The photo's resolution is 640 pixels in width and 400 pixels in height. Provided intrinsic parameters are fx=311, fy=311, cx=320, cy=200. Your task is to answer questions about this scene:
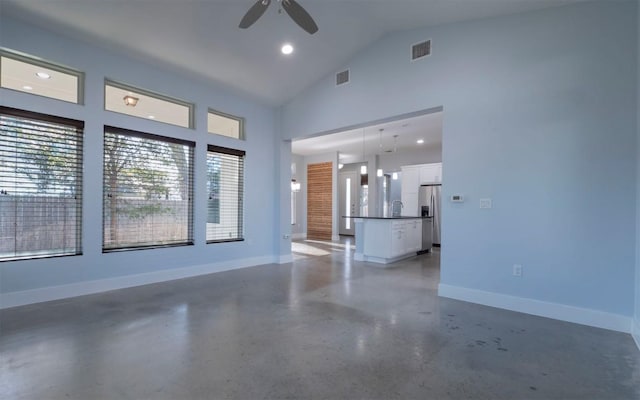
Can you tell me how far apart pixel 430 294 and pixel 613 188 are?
7.31 ft

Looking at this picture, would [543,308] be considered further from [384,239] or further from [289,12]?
[289,12]

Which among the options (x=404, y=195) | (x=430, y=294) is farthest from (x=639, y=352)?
(x=404, y=195)

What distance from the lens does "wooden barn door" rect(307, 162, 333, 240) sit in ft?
34.7

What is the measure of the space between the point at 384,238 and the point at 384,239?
0.07 ft

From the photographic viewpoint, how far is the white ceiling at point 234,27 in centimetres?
341

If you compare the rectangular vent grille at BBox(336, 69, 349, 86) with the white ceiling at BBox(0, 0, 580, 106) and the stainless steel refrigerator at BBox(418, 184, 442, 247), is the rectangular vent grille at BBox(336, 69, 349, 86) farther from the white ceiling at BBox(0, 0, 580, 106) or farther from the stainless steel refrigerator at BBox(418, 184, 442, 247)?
the stainless steel refrigerator at BBox(418, 184, 442, 247)

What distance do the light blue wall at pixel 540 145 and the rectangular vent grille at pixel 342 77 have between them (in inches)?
38.9

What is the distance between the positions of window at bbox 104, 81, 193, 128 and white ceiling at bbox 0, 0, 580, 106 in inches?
19.7

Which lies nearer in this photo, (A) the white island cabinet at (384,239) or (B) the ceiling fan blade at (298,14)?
(B) the ceiling fan blade at (298,14)

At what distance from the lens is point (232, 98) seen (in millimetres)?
5570

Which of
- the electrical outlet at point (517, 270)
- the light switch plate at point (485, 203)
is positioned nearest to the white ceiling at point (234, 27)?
the light switch plate at point (485, 203)

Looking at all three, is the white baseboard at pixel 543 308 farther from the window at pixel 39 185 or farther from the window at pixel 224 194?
the window at pixel 39 185

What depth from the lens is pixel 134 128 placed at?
436 centimetres

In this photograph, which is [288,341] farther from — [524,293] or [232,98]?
[232,98]
